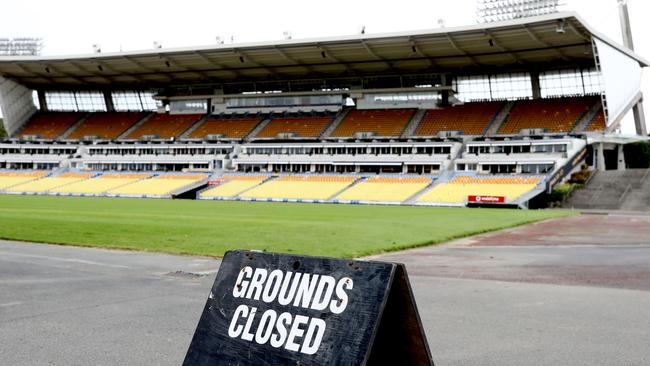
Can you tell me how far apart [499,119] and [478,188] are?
18.3m

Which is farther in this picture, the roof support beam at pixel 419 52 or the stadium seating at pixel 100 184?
the stadium seating at pixel 100 184

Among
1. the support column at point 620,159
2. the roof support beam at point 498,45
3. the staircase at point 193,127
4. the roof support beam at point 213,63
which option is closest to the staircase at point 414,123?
the roof support beam at point 498,45

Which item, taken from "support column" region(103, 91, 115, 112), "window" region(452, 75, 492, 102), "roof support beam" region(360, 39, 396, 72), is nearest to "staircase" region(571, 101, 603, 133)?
"window" region(452, 75, 492, 102)

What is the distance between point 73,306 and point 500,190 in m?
53.4

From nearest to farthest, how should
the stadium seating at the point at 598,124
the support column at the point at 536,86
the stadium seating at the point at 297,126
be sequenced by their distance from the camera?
the stadium seating at the point at 598,124, the support column at the point at 536,86, the stadium seating at the point at 297,126

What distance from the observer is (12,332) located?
7867 millimetres

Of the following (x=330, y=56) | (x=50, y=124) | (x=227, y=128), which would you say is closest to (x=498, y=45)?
(x=330, y=56)

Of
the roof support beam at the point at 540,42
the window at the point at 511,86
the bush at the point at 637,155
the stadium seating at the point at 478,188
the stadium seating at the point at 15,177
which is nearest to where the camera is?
the stadium seating at the point at 478,188

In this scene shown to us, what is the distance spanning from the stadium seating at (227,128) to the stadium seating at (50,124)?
83.2 ft

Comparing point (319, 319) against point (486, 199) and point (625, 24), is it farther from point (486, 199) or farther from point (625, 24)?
point (625, 24)

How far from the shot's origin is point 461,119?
77.6 meters

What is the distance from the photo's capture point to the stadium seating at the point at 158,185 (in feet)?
236

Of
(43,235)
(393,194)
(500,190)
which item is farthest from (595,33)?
(43,235)

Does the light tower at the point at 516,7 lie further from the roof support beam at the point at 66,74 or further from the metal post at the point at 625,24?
the roof support beam at the point at 66,74
